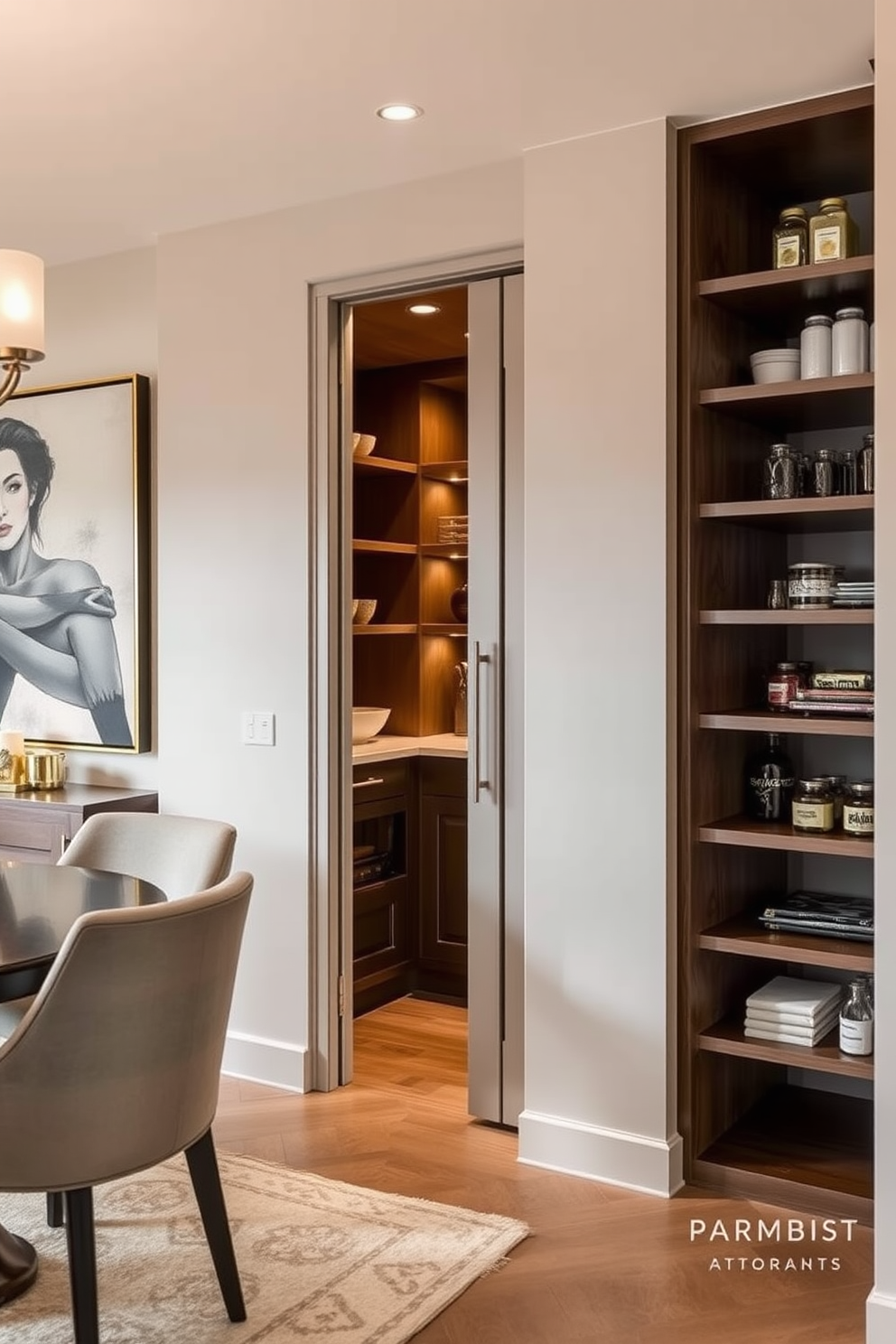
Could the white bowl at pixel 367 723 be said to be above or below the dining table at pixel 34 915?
above

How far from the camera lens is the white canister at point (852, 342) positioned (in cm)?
285

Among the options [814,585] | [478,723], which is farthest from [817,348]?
[478,723]

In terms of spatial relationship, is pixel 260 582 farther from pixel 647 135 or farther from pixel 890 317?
pixel 890 317

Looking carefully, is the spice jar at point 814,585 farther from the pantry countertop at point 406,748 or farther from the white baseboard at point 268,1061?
the white baseboard at point 268,1061

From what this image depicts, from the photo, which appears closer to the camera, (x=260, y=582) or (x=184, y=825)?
(x=184, y=825)

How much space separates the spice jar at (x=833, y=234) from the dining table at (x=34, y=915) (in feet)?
6.68

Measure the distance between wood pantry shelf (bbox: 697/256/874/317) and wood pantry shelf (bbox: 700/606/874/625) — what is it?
74 cm

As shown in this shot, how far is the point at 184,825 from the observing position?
302 cm

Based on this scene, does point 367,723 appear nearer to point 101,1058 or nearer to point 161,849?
point 161,849

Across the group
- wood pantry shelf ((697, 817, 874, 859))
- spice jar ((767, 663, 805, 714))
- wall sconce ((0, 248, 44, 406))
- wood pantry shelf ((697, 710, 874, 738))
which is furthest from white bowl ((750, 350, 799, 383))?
wall sconce ((0, 248, 44, 406))

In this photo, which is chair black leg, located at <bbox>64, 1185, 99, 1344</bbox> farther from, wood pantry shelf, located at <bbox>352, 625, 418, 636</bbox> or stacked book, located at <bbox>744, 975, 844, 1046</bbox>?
wood pantry shelf, located at <bbox>352, 625, 418, 636</bbox>

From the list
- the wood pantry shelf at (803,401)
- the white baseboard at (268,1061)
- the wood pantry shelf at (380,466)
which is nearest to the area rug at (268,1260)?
the white baseboard at (268,1061)

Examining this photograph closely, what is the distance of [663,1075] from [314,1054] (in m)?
1.16

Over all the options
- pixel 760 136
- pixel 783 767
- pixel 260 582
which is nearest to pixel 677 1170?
pixel 783 767
